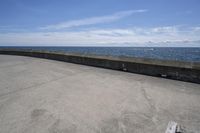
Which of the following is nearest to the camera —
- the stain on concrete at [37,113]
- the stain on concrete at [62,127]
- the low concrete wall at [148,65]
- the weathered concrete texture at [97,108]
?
the stain on concrete at [62,127]

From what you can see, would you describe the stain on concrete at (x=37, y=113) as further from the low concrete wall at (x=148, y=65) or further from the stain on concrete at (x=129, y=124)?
the low concrete wall at (x=148, y=65)

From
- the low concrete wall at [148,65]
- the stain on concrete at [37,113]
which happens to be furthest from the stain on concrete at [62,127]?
the low concrete wall at [148,65]

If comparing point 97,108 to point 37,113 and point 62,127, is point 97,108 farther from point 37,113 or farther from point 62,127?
point 37,113

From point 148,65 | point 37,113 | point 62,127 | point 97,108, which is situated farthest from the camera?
point 148,65

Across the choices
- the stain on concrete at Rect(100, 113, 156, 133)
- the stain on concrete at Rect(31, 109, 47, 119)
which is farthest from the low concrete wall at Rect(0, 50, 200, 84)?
the stain on concrete at Rect(31, 109, 47, 119)

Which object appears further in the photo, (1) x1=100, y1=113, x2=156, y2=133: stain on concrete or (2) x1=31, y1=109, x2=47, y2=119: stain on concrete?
(2) x1=31, y1=109, x2=47, y2=119: stain on concrete

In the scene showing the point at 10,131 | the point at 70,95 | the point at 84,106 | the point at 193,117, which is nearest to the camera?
the point at 10,131

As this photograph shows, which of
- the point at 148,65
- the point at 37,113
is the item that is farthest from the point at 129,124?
the point at 148,65

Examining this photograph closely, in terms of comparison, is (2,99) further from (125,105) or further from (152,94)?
(152,94)

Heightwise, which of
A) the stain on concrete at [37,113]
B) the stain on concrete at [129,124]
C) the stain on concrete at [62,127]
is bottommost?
the stain on concrete at [129,124]

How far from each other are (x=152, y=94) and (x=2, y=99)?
4183 mm

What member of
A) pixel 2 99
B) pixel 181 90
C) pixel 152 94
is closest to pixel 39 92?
pixel 2 99

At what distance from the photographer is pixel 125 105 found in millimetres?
3043

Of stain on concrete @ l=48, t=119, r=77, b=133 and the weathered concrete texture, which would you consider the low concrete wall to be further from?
stain on concrete @ l=48, t=119, r=77, b=133
